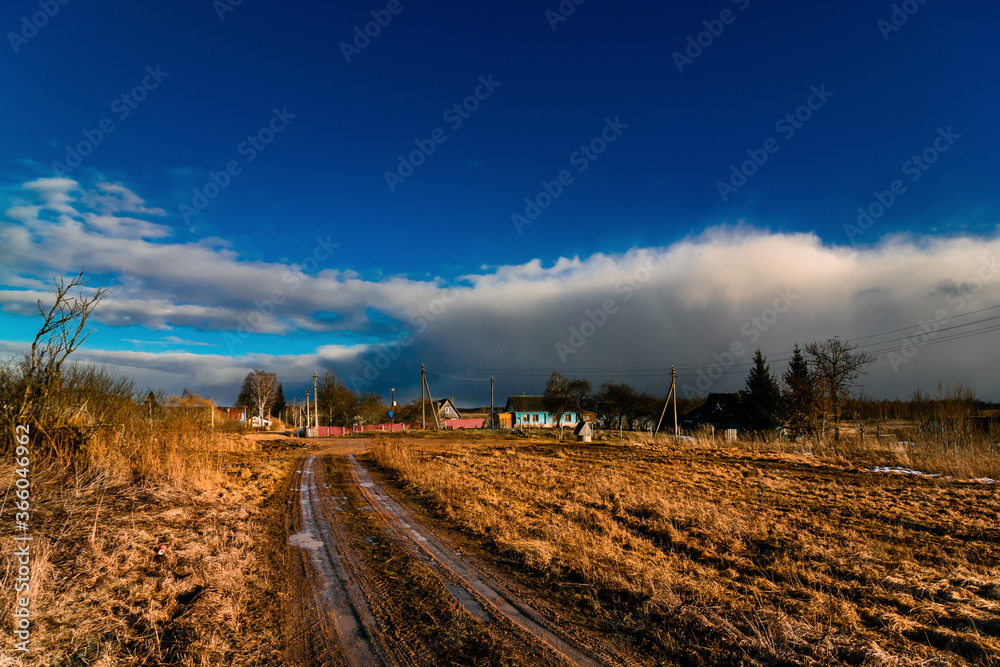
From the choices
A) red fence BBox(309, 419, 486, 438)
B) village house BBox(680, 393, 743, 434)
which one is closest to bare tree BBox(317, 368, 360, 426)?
red fence BBox(309, 419, 486, 438)

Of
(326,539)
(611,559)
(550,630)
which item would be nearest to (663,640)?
(550,630)

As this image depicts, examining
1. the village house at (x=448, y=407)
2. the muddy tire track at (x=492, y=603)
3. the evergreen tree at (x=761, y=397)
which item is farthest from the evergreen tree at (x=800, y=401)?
the village house at (x=448, y=407)

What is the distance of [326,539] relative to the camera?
819 centimetres

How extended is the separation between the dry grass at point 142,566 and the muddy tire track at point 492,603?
209 cm

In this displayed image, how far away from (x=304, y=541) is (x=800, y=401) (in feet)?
136

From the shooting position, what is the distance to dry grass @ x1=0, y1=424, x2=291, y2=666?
418 cm

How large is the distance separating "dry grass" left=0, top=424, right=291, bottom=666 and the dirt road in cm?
57

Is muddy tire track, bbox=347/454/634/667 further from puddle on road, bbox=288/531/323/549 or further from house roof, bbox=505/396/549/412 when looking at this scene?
house roof, bbox=505/396/549/412

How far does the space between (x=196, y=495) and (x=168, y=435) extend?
2.80 m

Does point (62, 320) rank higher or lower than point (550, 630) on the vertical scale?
higher

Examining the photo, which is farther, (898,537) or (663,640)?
(898,537)

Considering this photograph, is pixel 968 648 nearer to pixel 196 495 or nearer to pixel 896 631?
pixel 896 631

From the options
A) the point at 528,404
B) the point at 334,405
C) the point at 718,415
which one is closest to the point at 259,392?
the point at 334,405

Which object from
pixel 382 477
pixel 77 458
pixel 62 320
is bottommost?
pixel 382 477
